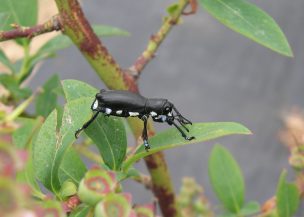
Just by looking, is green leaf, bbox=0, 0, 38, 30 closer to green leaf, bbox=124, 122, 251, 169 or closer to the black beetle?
the black beetle

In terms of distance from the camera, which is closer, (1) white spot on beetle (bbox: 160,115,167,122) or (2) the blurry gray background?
(1) white spot on beetle (bbox: 160,115,167,122)

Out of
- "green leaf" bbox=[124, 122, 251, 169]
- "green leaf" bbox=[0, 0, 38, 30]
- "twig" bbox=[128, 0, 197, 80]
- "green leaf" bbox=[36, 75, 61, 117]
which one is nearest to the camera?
Answer: "green leaf" bbox=[124, 122, 251, 169]

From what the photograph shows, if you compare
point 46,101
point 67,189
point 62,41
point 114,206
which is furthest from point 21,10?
point 114,206

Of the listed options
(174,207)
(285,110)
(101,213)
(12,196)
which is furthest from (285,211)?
(285,110)

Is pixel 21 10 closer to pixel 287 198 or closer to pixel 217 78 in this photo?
pixel 287 198

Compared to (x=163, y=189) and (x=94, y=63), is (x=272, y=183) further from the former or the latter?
(x=94, y=63)

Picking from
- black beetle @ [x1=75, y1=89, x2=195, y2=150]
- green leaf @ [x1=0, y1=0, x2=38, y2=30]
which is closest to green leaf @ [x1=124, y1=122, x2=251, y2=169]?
black beetle @ [x1=75, y1=89, x2=195, y2=150]
